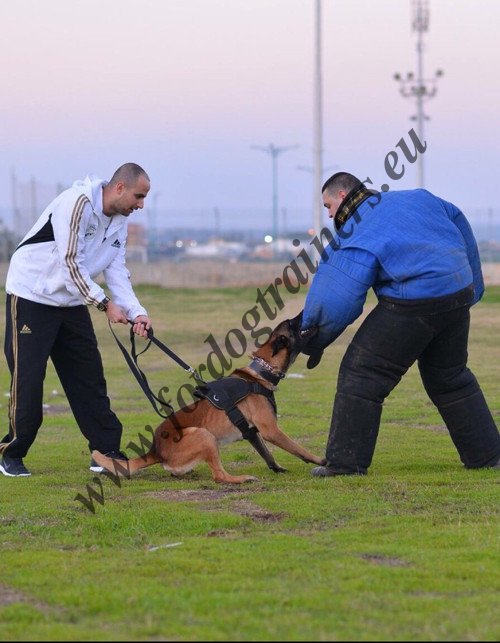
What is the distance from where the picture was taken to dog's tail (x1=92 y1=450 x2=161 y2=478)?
7.30 metres

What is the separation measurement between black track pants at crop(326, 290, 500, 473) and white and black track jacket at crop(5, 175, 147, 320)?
66.5 inches

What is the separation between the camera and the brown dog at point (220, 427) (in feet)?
23.7

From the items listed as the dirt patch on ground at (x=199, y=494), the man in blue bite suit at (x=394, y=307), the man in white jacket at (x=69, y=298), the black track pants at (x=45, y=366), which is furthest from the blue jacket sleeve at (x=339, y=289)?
the black track pants at (x=45, y=366)

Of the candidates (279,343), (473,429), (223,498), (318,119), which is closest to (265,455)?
(279,343)

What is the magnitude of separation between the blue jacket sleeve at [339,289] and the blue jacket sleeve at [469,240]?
29.1 inches

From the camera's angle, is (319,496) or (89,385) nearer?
(319,496)

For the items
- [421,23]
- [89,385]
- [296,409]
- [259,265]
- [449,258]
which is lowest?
[259,265]

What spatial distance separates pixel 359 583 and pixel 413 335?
8.76 feet

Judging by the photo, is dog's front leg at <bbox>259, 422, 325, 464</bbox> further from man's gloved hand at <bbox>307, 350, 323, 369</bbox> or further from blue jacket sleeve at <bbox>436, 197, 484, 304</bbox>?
blue jacket sleeve at <bbox>436, 197, 484, 304</bbox>

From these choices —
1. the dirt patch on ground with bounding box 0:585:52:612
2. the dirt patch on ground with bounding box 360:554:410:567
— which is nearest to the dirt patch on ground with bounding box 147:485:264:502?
the dirt patch on ground with bounding box 360:554:410:567

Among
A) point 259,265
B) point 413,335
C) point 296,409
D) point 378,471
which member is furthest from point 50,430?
point 259,265

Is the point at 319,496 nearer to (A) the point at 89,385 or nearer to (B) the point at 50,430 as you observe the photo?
(A) the point at 89,385

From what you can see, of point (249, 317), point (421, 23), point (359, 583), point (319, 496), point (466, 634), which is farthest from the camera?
point (421, 23)

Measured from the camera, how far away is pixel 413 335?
682 centimetres
